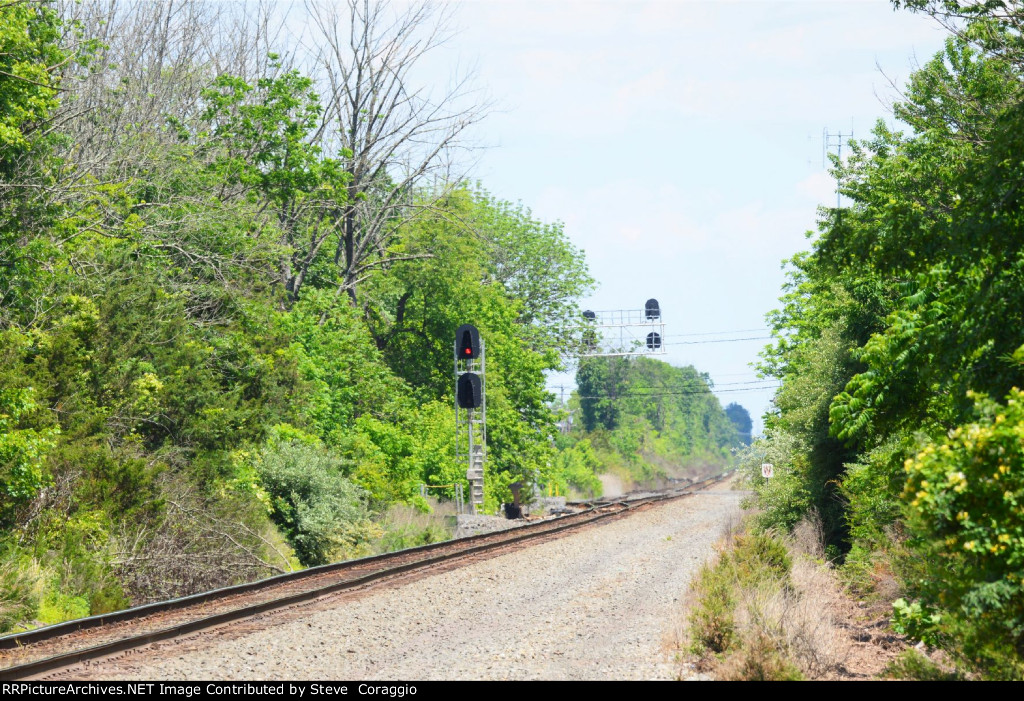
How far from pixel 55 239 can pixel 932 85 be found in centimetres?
1852

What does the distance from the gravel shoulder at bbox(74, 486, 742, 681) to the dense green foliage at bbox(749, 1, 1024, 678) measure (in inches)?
117

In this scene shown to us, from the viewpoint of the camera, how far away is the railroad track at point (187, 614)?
1052cm

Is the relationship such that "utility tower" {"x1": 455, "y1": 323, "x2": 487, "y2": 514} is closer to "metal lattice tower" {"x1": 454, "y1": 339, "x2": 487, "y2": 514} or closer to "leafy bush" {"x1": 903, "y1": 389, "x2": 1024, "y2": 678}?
"metal lattice tower" {"x1": 454, "y1": 339, "x2": 487, "y2": 514}

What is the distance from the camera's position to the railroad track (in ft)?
34.5

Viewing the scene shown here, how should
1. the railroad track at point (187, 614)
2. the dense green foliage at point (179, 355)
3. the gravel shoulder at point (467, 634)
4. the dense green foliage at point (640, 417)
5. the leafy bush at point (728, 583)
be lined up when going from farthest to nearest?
1. the dense green foliage at point (640, 417)
2. the dense green foliage at point (179, 355)
3. the leafy bush at point (728, 583)
4. the railroad track at point (187, 614)
5. the gravel shoulder at point (467, 634)

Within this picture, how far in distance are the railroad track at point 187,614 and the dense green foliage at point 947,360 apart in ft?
25.8

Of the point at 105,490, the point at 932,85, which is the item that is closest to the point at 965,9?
the point at 932,85

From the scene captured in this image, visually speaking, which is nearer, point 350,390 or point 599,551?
point 599,551

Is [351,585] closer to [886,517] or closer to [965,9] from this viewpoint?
[886,517]

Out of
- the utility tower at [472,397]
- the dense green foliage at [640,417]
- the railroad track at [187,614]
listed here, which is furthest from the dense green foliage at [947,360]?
the dense green foliage at [640,417]

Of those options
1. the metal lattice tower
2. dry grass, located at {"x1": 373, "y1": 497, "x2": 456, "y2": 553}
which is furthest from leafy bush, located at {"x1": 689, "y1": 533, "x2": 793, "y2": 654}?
the metal lattice tower

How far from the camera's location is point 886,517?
19.0 meters

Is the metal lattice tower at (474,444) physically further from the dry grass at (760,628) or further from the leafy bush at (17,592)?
the dry grass at (760,628)
